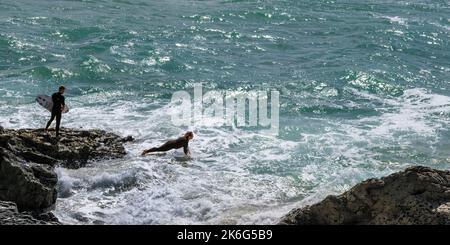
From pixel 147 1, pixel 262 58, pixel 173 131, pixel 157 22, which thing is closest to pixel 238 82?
Result: pixel 262 58

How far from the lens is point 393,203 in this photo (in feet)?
27.9

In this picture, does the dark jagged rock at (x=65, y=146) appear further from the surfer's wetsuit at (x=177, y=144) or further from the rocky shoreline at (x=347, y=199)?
the surfer's wetsuit at (x=177, y=144)

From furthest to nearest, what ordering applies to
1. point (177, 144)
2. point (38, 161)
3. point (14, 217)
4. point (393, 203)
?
point (177, 144) → point (38, 161) → point (14, 217) → point (393, 203)

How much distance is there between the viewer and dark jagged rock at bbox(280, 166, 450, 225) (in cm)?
825

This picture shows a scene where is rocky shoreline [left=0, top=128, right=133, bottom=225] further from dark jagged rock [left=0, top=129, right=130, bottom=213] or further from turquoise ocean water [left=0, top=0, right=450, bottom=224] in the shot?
turquoise ocean water [left=0, top=0, right=450, bottom=224]

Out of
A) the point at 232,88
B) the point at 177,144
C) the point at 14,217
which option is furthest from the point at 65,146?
the point at 232,88

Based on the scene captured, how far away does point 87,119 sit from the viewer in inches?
696

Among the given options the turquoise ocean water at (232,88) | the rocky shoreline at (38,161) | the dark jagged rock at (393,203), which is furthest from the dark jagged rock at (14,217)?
the dark jagged rock at (393,203)

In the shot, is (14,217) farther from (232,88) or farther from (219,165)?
(232,88)

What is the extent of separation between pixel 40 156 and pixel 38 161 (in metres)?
0.13

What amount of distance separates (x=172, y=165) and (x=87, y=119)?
4.47m

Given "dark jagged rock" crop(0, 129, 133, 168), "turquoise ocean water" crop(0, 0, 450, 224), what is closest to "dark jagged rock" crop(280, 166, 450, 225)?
"turquoise ocean water" crop(0, 0, 450, 224)

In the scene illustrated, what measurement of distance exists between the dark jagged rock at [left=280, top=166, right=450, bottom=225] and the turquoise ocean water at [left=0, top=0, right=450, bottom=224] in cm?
232
